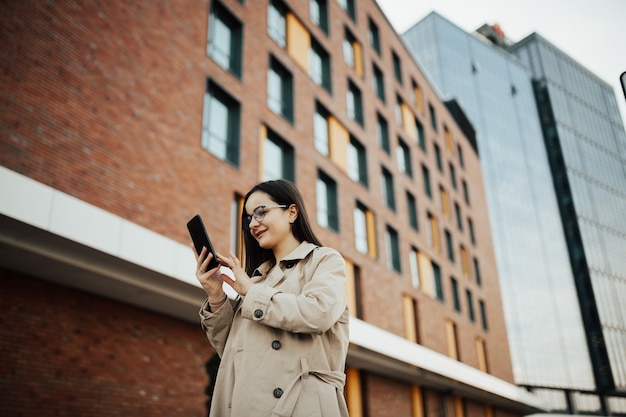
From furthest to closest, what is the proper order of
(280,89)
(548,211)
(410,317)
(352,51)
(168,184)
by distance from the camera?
(548,211)
(352,51)
(410,317)
(280,89)
(168,184)

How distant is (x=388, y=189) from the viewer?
73.8 ft

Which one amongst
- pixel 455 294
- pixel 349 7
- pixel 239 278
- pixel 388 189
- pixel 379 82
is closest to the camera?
pixel 239 278

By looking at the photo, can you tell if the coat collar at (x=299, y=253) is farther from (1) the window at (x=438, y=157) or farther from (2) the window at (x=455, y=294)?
(1) the window at (x=438, y=157)

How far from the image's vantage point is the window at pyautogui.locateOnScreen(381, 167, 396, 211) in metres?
22.1

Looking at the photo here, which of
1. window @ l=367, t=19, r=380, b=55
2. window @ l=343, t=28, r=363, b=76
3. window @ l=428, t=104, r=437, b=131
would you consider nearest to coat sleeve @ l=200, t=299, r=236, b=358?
window @ l=343, t=28, r=363, b=76

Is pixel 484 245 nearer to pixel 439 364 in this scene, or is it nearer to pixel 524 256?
pixel 439 364

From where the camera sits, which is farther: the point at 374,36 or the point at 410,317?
the point at 374,36

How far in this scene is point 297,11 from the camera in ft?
60.0

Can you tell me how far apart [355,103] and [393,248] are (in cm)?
636

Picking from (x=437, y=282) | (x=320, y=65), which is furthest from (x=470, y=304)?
(x=320, y=65)

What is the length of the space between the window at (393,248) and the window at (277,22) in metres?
8.80

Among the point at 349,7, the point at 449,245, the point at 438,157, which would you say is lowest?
the point at 449,245

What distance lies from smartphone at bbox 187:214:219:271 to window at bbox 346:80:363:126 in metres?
19.1

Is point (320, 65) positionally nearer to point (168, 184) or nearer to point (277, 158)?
point (277, 158)
